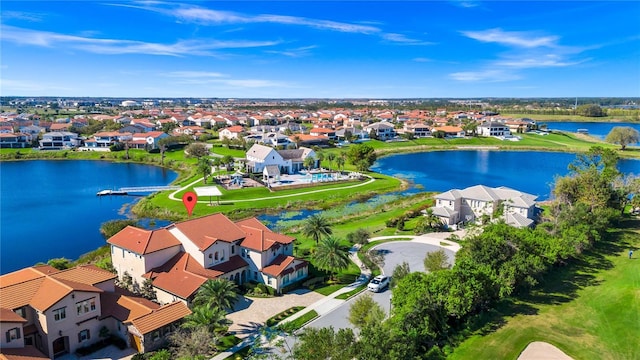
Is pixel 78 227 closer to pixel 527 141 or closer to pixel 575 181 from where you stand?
pixel 575 181

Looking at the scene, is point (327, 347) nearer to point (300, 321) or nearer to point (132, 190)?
point (300, 321)

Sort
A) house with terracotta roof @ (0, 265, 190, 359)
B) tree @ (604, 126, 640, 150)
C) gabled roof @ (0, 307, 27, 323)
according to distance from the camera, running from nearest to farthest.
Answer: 1. gabled roof @ (0, 307, 27, 323)
2. house with terracotta roof @ (0, 265, 190, 359)
3. tree @ (604, 126, 640, 150)

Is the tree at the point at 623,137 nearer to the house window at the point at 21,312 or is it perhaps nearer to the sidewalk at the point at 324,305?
the sidewalk at the point at 324,305

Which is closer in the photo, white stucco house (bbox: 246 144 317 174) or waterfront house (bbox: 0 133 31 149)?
white stucco house (bbox: 246 144 317 174)

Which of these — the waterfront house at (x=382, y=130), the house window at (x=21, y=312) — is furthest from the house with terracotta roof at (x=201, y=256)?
the waterfront house at (x=382, y=130)

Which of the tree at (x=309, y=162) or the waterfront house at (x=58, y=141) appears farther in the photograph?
the waterfront house at (x=58, y=141)

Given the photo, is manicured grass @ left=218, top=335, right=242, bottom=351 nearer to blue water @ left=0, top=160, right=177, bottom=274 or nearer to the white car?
the white car

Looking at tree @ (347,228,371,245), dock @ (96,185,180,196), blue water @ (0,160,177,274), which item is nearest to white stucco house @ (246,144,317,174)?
dock @ (96,185,180,196)
